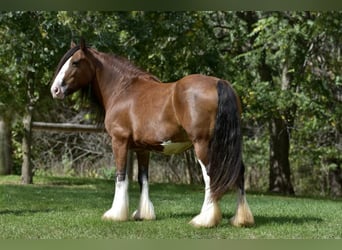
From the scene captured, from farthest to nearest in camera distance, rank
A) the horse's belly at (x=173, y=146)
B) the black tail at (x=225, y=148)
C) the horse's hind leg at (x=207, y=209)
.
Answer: the horse's belly at (x=173, y=146), the horse's hind leg at (x=207, y=209), the black tail at (x=225, y=148)

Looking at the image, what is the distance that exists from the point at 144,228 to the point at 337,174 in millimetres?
12126

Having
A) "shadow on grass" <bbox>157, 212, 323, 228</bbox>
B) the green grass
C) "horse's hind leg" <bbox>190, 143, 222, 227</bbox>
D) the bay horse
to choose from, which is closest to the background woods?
the green grass

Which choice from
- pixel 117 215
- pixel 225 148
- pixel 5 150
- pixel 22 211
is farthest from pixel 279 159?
pixel 225 148

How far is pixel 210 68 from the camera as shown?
11445 mm

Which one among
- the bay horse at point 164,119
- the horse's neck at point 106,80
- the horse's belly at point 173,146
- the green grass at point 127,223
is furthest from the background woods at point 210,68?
the horse's belly at point 173,146

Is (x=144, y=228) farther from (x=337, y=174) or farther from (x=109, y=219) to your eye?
(x=337, y=174)

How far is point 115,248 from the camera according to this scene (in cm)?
101

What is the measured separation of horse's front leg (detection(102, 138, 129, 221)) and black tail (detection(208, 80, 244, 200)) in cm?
121

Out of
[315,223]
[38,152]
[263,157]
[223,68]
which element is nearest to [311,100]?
[223,68]

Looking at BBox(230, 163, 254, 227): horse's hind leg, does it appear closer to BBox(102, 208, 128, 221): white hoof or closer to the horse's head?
BBox(102, 208, 128, 221): white hoof

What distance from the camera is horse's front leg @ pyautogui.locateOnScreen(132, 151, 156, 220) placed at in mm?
5691

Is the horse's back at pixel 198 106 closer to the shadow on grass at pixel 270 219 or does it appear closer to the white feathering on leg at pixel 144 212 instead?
the shadow on grass at pixel 270 219

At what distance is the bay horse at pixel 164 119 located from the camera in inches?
189

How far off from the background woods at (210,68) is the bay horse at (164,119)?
3006mm
